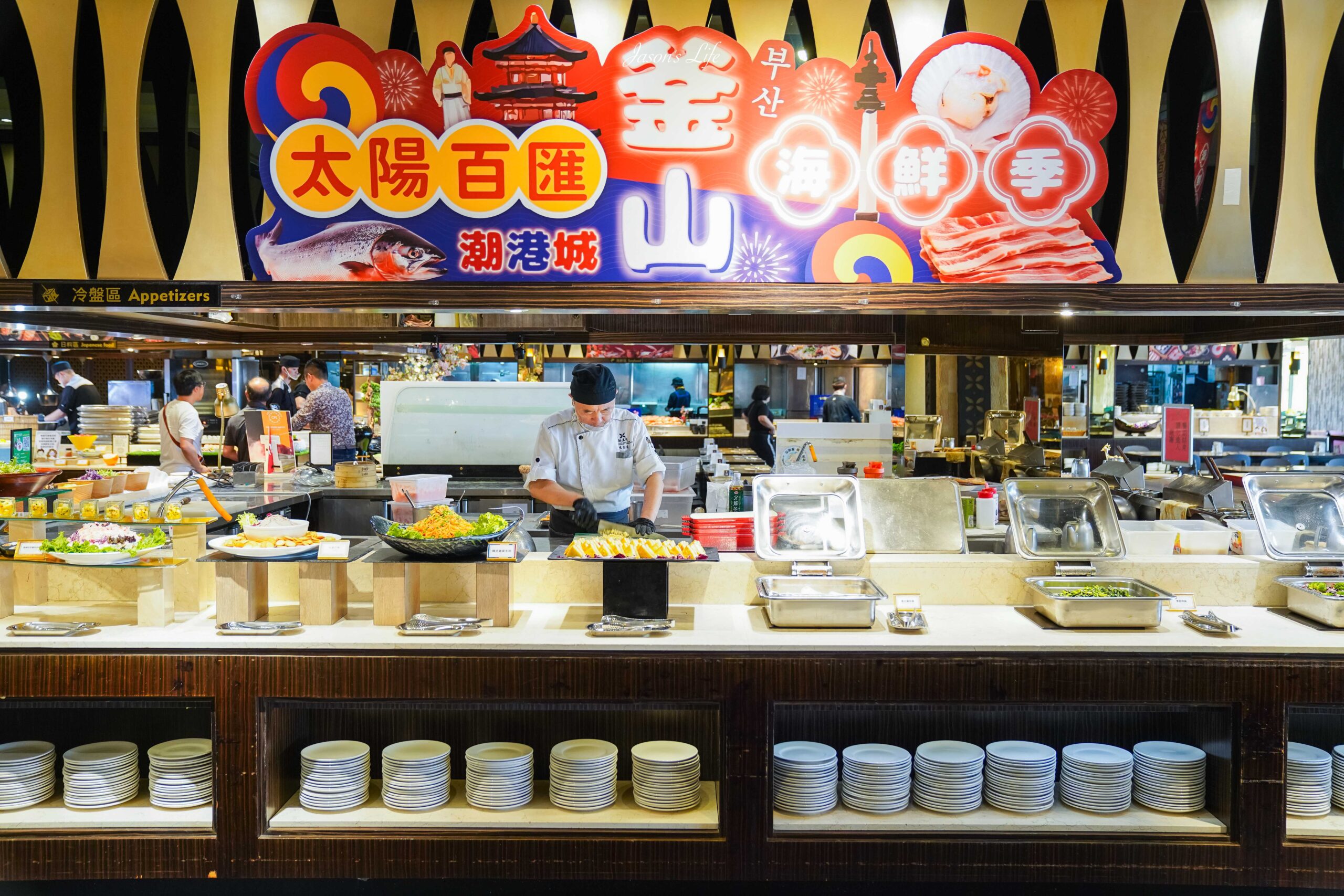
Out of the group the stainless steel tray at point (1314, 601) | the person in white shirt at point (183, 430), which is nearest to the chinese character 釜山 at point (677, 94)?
the stainless steel tray at point (1314, 601)

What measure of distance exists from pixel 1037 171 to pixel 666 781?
9.52ft

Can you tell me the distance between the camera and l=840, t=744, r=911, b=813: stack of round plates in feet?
10.2

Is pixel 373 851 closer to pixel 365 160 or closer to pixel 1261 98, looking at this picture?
pixel 365 160

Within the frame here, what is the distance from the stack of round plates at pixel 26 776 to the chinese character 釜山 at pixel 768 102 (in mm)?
3600

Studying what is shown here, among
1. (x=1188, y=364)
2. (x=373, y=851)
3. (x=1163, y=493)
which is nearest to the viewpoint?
(x=373, y=851)

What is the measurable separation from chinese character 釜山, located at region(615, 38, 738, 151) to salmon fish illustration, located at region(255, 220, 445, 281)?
3.31 feet

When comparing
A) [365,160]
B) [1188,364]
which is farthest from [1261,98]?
[1188,364]

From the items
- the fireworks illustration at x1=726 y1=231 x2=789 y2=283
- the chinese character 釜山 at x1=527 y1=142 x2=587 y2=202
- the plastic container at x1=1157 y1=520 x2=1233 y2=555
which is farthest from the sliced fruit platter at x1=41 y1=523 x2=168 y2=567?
the plastic container at x1=1157 y1=520 x2=1233 y2=555

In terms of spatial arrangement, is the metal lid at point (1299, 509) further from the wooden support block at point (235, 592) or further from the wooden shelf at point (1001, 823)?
the wooden support block at point (235, 592)

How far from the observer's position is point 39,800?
314cm

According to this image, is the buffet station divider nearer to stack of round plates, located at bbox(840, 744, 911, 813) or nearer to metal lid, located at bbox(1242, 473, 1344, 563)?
stack of round plates, located at bbox(840, 744, 911, 813)

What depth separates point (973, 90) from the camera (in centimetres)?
383

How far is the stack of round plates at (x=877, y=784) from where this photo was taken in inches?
123

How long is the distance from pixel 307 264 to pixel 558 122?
1216 millimetres
